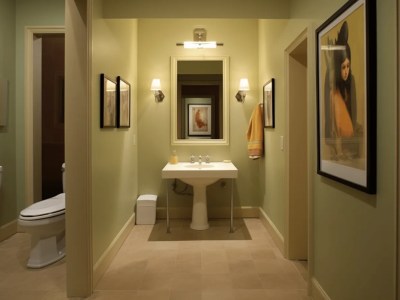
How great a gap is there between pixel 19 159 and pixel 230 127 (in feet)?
8.21

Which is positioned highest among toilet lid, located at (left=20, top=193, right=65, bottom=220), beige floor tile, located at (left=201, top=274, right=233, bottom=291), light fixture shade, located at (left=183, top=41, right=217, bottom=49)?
light fixture shade, located at (left=183, top=41, right=217, bottom=49)

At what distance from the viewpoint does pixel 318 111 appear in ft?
6.40

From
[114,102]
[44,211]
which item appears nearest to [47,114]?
[114,102]

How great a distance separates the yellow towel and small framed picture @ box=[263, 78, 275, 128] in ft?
0.40

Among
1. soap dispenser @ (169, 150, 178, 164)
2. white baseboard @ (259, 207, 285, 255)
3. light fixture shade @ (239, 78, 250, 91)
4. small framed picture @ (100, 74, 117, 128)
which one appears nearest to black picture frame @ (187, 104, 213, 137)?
soap dispenser @ (169, 150, 178, 164)

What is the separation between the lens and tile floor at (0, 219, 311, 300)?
2.19 meters

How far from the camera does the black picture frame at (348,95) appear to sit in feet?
4.38

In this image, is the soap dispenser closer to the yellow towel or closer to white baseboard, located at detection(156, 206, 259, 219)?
white baseboard, located at detection(156, 206, 259, 219)

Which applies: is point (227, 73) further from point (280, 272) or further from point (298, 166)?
point (280, 272)

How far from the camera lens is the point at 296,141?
2662 millimetres

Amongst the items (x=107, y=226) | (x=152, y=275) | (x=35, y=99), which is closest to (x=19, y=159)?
(x=35, y=99)

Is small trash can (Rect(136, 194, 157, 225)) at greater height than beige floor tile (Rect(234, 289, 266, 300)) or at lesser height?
greater

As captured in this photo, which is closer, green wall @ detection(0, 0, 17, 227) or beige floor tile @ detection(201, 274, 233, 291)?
beige floor tile @ detection(201, 274, 233, 291)

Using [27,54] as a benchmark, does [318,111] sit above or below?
below
